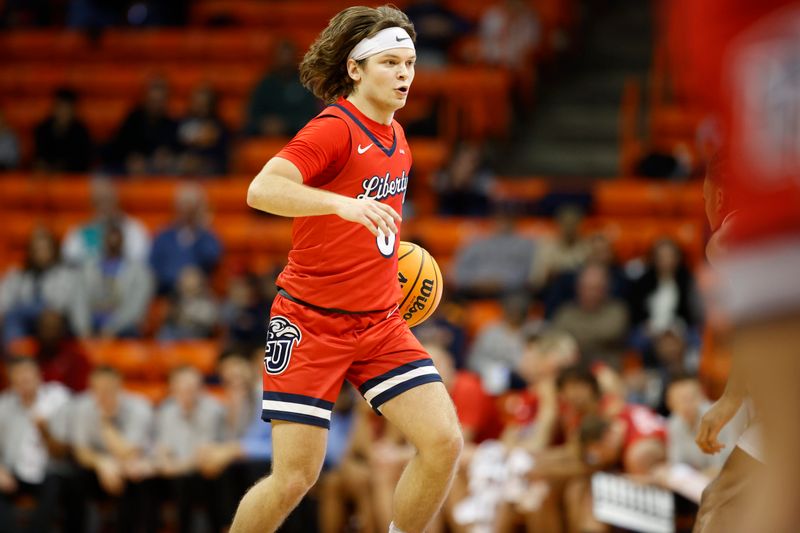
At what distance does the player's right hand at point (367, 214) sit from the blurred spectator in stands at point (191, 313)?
8547 mm

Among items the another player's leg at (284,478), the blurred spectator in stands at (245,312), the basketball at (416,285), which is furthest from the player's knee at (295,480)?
the blurred spectator in stands at (245,312)

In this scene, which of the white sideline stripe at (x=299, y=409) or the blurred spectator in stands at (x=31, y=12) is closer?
the white sideline stripe at (x=299, y=409)

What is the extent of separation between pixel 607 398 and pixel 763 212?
706cm

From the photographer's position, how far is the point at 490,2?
16109mm

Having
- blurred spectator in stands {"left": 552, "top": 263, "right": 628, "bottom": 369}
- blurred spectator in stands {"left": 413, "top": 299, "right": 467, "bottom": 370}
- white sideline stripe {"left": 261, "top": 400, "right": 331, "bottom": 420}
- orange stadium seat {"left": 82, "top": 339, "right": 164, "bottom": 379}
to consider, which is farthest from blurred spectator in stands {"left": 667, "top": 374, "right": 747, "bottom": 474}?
orange stadium seat {"left": 82, "top": 339, "right": 164, "bottom": 379}

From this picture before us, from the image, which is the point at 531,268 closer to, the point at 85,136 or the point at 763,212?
the point at 85,136

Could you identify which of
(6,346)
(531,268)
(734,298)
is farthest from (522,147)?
(734,298)

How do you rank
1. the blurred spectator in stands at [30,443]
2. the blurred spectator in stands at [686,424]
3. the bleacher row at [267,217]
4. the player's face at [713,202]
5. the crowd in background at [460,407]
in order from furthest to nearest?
1. the bleacher row at [267,217]
2. the blurred spectator in stands at [30,443]
3. the crowd in background at [460,407]
4. the blurred spectator in stands at [686,424]
5. the player's face at [713,202]

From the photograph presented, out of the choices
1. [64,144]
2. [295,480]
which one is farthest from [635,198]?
[295,480]

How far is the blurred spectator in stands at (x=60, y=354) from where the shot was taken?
1146 cm

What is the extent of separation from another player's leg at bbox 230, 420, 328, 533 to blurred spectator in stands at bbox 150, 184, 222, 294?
847cm

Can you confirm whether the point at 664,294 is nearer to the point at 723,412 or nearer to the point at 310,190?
the point at 723,412

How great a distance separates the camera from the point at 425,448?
495 cm

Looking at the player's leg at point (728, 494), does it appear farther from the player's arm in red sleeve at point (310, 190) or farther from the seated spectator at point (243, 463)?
the seated spectator at point (243, 463)
